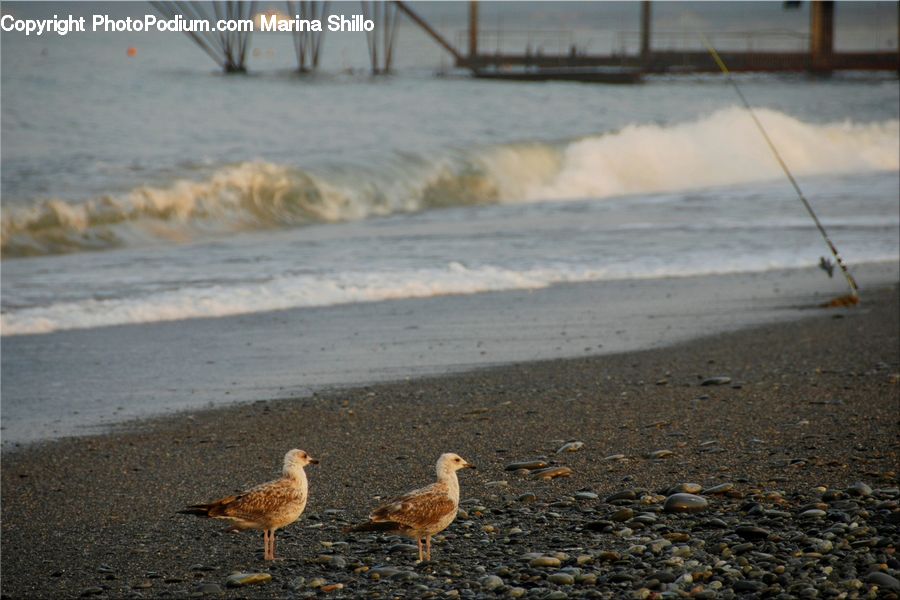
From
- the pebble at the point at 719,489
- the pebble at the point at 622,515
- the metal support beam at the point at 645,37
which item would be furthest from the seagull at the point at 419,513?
the metal support beam at the point at 645,37

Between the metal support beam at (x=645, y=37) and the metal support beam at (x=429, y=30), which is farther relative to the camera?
the metal support beam at (x=645, y=37)

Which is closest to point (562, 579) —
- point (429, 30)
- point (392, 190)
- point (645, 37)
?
point (392, 190)

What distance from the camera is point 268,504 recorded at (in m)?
3.97

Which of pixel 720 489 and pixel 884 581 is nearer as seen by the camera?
pixel 884 581

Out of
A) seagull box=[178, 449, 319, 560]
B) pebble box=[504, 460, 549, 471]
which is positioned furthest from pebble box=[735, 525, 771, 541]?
seagull box=[178, 449, 319, 560]

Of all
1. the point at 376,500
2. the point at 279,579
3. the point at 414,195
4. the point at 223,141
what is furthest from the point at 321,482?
the point at 223,141

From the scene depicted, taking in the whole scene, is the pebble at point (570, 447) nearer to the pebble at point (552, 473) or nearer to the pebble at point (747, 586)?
the pebble at point (552, 473)

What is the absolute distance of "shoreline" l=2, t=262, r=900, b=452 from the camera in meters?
6.95

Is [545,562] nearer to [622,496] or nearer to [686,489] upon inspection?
[622,496]

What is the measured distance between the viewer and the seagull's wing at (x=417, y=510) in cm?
388

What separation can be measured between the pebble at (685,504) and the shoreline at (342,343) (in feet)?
9.51

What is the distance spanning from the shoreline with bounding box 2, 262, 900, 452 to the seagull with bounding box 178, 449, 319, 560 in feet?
8.44

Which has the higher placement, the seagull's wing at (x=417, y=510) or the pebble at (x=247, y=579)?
the seagull's wing at (x=417, y=510)

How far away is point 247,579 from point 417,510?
0.67 m
